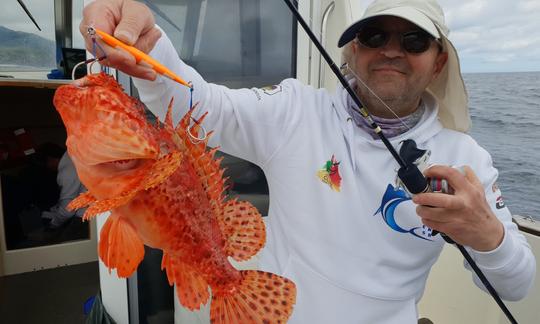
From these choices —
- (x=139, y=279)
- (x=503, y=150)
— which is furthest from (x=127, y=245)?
(x=503, y=150)

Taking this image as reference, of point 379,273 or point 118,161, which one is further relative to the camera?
point 379,273

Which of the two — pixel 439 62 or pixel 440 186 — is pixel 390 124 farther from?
pixel 440 186

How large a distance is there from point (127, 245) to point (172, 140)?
0.27m

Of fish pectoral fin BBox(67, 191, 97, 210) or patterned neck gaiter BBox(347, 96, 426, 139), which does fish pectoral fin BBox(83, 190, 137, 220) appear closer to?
fish pectoral fin BBox(67, 191, 97, 210)

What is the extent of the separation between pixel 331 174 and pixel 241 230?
60cm

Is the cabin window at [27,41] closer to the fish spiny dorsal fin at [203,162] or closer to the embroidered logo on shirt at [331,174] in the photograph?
the embroidered logo on shirt at [331,174]

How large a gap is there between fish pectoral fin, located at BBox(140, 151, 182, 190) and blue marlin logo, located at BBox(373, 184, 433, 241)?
1.03 m

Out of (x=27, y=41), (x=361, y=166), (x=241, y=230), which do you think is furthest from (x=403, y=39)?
(x=27, y=41)

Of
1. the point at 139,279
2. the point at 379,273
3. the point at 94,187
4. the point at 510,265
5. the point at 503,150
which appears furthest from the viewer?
the point at 503,150

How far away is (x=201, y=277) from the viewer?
106 cm

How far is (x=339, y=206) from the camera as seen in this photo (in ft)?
5.15

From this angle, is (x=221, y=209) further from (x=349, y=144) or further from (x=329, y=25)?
(x=329, y=25)

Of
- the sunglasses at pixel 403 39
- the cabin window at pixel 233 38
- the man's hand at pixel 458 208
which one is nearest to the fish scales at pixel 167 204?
the man's hand at pixel 458 208

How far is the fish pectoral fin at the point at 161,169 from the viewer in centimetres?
77
